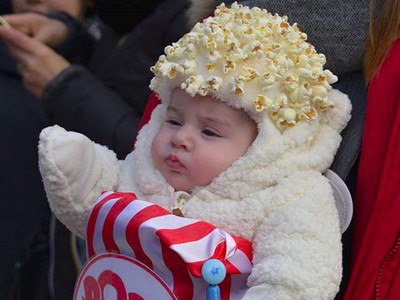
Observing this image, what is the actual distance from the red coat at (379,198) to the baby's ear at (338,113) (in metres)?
0.05

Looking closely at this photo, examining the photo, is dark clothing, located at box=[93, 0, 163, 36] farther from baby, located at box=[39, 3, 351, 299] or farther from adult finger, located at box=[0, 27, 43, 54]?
baby, located at box=[39, 3, 351, 299]

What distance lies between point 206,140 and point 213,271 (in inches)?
10.6

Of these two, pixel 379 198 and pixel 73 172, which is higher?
pixel 379 198

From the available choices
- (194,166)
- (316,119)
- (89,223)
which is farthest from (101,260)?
(316,119)

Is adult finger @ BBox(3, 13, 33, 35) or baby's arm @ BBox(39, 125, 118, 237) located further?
adult finger @ BBox(3, 13, 33, 35)

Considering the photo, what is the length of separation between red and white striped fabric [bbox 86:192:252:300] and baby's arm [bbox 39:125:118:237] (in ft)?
0.43

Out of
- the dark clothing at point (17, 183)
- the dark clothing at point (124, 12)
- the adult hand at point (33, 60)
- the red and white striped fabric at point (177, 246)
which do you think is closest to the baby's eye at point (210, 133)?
the red and white striped fabric at point (177, 246)

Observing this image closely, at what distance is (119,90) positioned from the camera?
2.55 metres

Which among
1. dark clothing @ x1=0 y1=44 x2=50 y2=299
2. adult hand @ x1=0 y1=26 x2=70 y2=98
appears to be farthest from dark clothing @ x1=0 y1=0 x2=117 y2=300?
→ adult hand @ x1=0 y1=26 x2=70 y2=98

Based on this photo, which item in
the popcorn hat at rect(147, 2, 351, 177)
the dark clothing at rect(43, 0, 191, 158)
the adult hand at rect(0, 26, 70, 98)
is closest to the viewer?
the popcorn hat at rect(147, 2, 351, 177)

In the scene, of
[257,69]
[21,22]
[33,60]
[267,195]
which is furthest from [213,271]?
[21,22]

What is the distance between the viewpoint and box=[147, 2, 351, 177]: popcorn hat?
64.0 inches

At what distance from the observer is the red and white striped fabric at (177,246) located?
155 cm

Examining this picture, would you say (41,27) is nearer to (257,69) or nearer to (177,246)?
(257,69)
